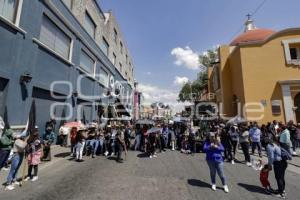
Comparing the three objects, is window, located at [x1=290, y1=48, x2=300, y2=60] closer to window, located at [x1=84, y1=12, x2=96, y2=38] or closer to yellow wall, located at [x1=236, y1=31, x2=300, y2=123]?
yellow wall, located at [x1=236, y1=31, x2=300, y2=123]

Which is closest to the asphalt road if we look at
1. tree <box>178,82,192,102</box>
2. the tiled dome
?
the tiled dome

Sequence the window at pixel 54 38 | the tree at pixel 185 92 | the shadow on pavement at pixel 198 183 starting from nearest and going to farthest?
the shadow on pavement at pixel 198 183 → the window at pixel 54 38 → the tree at pixel 185 92

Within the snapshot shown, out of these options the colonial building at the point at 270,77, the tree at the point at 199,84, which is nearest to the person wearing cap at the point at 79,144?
the colonial building at the point at 270,77

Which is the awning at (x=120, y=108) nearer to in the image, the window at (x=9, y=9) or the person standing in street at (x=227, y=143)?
the window at (x=9, y=9)

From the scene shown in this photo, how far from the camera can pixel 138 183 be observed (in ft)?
19.8

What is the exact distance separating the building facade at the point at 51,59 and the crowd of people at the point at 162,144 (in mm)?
1982

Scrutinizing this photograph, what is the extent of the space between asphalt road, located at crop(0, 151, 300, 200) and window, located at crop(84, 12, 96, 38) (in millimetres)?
14021

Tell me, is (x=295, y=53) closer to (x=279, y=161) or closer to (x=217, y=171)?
(x=279, y=161)

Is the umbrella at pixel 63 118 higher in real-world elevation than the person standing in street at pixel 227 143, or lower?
higher

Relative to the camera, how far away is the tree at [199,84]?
39.3m

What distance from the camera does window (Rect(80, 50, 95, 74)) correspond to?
17.1 meters

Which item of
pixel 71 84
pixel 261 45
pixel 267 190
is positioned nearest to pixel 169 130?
pixel 267 190

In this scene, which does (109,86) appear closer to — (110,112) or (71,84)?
(110,112)

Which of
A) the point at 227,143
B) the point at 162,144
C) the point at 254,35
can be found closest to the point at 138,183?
the point at 227,143
